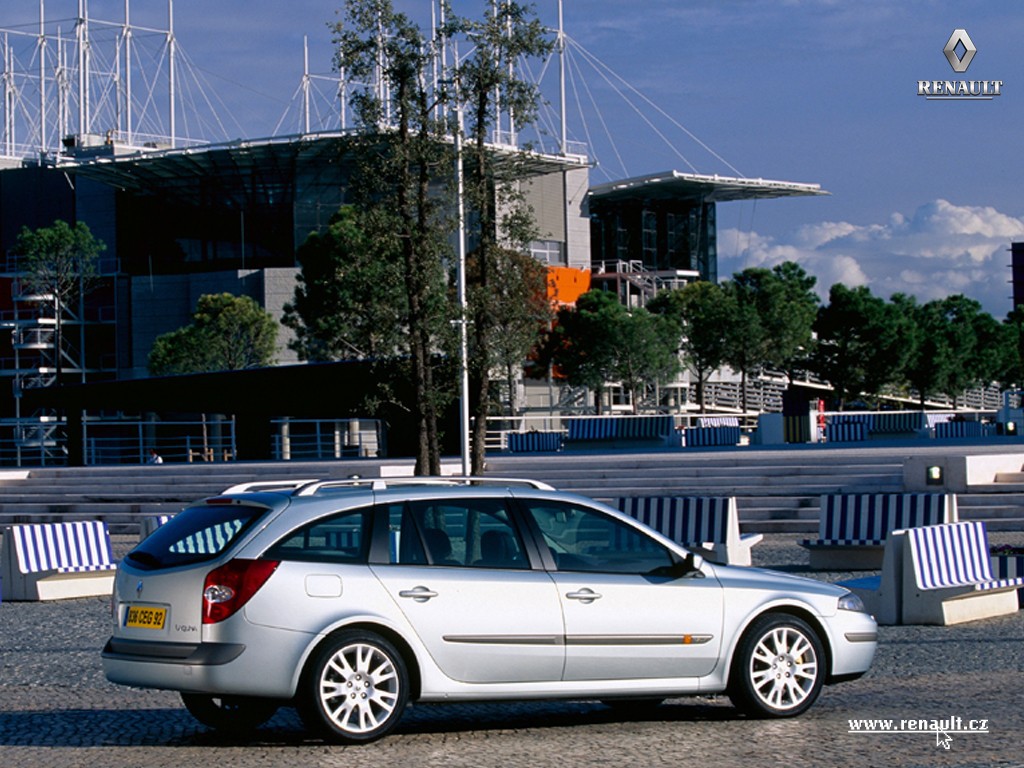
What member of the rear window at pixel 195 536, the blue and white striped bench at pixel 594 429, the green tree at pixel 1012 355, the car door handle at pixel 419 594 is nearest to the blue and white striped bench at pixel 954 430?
the blue and white striped bench at pixel 594 429

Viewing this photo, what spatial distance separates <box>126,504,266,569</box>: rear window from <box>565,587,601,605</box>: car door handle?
1.80 metres

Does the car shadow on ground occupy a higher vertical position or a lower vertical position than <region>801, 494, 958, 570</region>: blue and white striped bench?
lower

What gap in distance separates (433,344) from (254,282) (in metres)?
56.2

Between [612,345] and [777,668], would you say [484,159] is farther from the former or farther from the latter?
[612,345]

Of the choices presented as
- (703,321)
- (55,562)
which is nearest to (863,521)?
(55,562)

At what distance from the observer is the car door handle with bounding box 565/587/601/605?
28.3ft

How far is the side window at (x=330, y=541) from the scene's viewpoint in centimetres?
827

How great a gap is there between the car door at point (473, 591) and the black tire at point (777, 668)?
3.79ft

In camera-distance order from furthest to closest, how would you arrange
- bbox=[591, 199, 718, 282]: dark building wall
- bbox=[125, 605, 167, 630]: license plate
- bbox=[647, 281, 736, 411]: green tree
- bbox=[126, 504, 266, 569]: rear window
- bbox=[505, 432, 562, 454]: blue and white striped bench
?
bbox=[591, 199, 718, 282]: dark building wall, bbox=[647, 281, 736, 411]: green tree, bbox=[505, 432, 562, 454]: blue and white striped bench, bbox=[126, 504, 266, 569]: rear window, bbox=[125, 605, 167, 630]: license plate

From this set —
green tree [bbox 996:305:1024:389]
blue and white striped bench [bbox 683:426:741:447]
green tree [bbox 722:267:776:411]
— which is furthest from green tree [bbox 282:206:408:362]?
green tree [bbox 996:305:1024:389]

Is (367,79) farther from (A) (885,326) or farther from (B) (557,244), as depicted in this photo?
(B) (557,244)

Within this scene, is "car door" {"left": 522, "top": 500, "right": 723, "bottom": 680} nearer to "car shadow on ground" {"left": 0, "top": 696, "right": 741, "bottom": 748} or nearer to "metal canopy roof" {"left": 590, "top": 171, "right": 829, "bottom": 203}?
"car shadow on ground" {"left": 0, "top": 696, "right": 741, "bottom": 748}

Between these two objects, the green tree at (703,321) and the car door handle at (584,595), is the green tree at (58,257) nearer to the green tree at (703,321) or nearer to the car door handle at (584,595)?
the green tree at (703,321)

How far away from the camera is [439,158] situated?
99.8 feet
